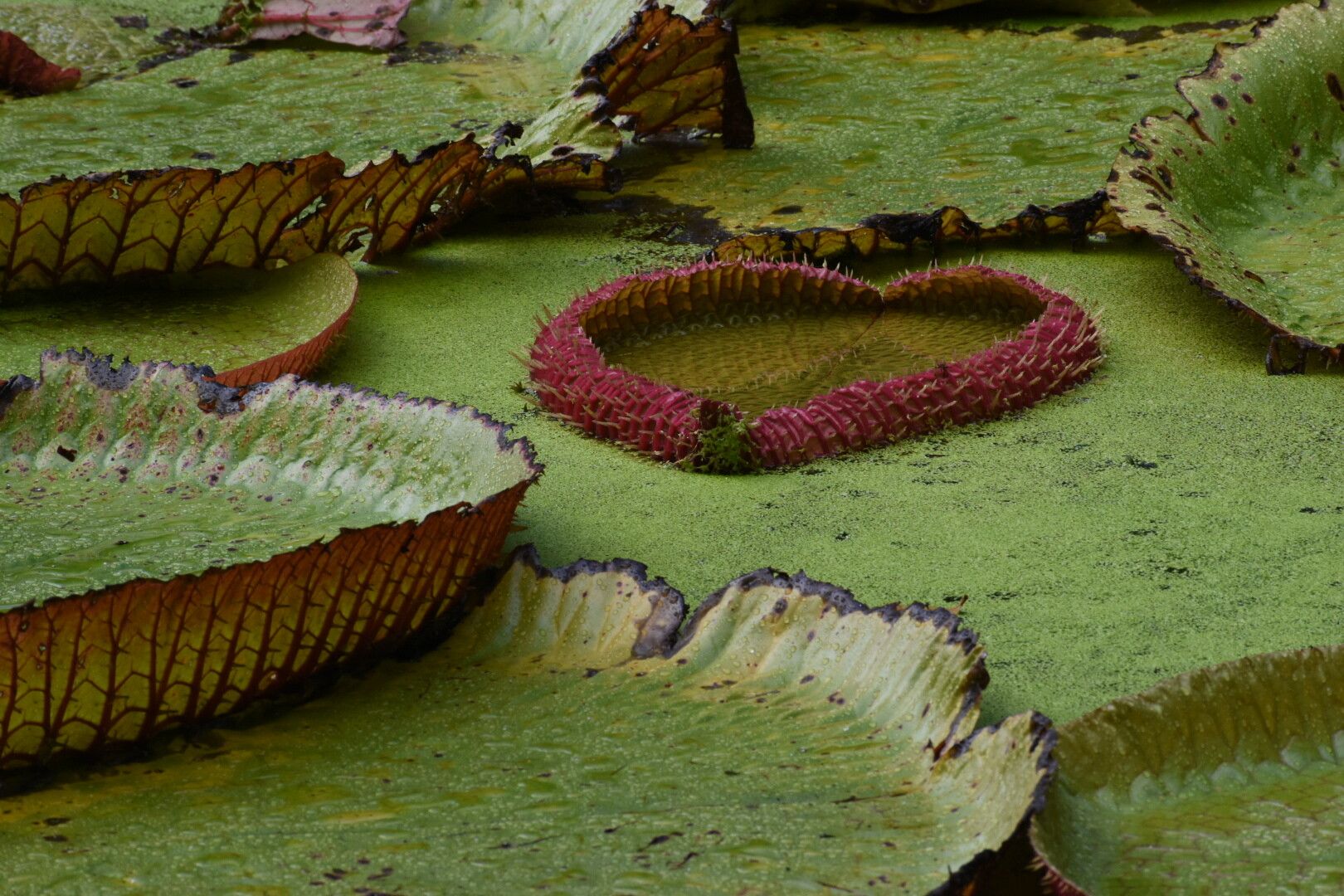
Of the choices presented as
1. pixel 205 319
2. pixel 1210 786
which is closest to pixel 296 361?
pixel 205 319

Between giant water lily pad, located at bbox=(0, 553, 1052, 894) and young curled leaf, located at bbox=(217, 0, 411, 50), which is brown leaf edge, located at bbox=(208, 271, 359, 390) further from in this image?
young curled leaf, located at bbox=(217, 0, 411, 50)

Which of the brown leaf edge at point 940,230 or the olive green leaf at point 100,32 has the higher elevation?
the olive green leaf at point 100,32

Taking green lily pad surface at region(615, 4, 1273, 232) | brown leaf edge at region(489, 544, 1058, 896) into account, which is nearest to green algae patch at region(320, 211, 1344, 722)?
brown leaf edge at region(489, 544, 1058, 896)

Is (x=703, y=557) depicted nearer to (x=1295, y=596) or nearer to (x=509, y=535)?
(x=509, y=535)

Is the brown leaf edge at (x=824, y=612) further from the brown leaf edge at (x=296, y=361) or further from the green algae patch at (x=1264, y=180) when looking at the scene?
the green algae patch at (x=1264, y=180)

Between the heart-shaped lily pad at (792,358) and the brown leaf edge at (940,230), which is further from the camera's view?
the brown leaf edge at (940,230)

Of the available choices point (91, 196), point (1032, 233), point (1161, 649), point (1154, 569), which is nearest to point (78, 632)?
point (1161, 649)

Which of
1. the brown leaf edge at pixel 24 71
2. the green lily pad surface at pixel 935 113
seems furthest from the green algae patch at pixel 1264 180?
the brown leaf edge at pixel 24 71
